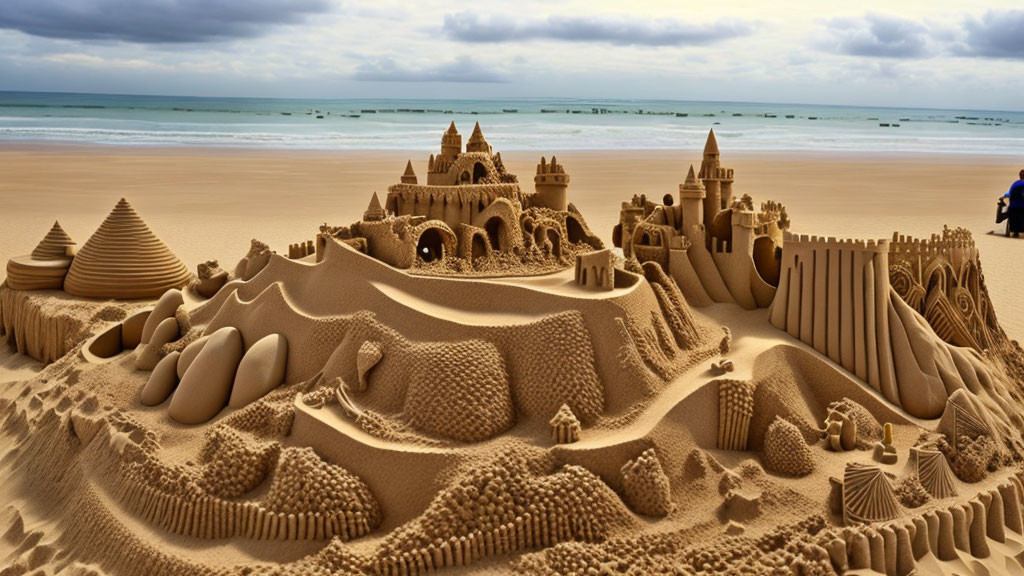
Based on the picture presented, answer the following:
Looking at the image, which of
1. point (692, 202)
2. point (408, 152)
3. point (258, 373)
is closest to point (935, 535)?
point (692, 202)

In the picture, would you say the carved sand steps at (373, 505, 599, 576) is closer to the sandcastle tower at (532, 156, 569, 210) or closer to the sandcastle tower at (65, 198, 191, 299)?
the sandcastle tower at (532, 156, 569, 210)

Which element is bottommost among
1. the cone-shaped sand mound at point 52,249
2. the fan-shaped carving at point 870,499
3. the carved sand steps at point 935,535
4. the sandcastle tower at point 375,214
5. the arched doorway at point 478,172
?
the carved sand steps at point 935,535

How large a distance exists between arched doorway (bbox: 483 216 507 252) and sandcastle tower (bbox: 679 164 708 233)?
9.05 ft

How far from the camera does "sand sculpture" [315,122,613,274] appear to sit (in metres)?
12.0

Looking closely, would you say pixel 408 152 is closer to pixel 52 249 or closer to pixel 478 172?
pixel 52 249

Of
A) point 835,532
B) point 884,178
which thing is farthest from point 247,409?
point 884,178

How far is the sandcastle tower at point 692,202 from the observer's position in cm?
1309

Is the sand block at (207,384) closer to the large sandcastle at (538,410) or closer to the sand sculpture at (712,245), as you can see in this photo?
the large sandcastle at (538,410)

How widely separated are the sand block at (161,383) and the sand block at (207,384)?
0.46 metres

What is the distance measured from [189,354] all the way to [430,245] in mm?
3629

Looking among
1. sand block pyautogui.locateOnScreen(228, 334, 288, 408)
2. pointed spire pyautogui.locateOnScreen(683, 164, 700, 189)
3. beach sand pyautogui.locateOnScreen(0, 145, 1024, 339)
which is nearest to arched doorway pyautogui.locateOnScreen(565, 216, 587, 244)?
pointed spire pyautogui.locateOnScreen(683, 164, 700, 189)

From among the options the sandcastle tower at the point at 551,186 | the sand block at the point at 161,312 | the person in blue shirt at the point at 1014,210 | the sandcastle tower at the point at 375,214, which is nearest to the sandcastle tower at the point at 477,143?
the sandcastle tower at the point at 551,186

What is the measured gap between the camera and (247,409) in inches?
428

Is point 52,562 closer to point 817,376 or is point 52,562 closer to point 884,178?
point 817,376
